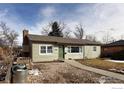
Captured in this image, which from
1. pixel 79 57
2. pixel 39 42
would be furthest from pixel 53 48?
pixel 79 57

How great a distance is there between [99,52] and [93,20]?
8183 mm

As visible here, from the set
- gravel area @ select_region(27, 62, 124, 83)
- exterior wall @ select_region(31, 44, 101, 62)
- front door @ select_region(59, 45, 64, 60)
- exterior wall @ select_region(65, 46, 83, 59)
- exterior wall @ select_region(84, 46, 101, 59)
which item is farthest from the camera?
exterior wall @ select_region(84, 46, 101, 59)

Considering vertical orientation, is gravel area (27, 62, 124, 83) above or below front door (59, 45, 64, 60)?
below

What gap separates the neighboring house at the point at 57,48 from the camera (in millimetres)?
11742

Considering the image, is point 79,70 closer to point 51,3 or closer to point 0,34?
point 51,3

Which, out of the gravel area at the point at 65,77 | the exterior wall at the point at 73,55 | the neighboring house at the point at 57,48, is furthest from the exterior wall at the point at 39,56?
the gravel area at the point at 65,77

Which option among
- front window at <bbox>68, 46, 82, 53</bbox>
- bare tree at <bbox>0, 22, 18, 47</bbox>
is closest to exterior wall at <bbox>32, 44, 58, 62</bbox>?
front window at <bbox>68, 46, 82, 53</bbox>

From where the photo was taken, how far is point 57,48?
539 inches

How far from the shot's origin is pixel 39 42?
12445mm

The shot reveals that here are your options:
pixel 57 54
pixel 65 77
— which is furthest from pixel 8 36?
pixel 57 54

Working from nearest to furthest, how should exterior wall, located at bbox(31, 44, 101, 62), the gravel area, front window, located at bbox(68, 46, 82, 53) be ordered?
the gravel area → exterior wall, located at bbox(31, 44, 101, 62) → front window, located at bbox(68, 46, 82, 53)

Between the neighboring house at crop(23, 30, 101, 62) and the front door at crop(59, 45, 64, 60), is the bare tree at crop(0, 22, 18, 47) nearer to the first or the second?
the neighboring house at crop(23, 30, 101, 62)

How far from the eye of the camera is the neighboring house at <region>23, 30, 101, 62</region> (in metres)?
11.7
